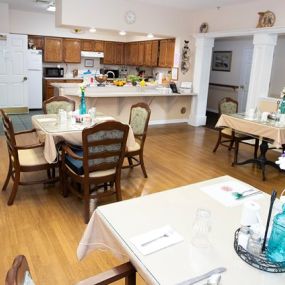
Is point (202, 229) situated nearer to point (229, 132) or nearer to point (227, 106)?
point (229, 132)

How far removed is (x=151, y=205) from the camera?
1.64 m

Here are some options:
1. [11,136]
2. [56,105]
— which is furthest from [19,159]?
[56,105]

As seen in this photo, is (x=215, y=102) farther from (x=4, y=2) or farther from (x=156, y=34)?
(x=4, y=2)

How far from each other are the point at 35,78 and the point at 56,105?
4.61 meters

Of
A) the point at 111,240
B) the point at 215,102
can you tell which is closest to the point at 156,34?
the point at 215,102

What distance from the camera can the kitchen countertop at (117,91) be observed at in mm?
6044

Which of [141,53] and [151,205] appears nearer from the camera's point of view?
[151,205]

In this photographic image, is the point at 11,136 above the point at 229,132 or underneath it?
above

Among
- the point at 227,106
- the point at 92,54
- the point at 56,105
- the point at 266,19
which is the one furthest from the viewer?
the point at 92,54

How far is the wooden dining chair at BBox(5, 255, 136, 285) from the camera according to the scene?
860 millimetres

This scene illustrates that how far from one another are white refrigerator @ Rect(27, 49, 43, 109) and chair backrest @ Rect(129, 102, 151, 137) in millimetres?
5243

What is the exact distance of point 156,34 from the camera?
22.5 feet

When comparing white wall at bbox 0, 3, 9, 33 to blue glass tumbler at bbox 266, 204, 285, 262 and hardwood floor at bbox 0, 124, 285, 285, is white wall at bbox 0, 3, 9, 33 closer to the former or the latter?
hardwood floor at bbox 0, 124, 285, 285

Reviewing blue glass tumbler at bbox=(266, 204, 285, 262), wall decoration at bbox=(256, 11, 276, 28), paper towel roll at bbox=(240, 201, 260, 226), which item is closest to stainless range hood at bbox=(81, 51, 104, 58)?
wall decoration at bbox=(256, 11, 276, 28)
